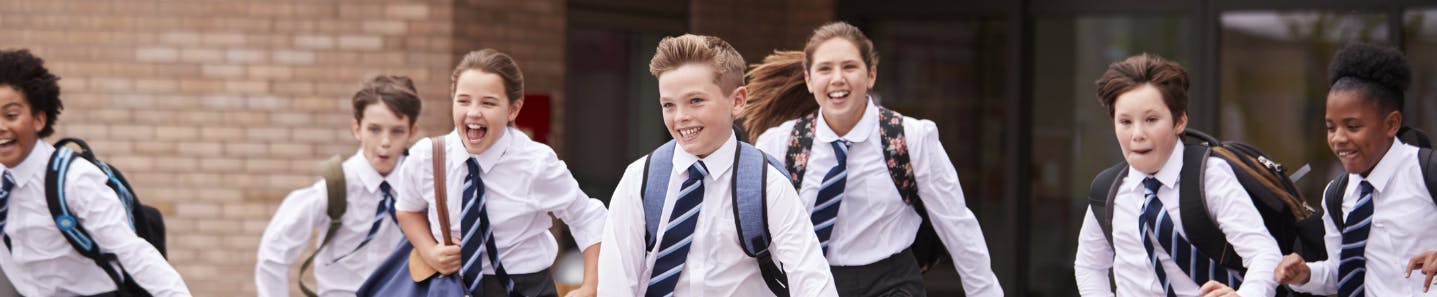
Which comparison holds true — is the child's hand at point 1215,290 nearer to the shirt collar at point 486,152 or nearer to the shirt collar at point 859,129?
the shirt collar at point 859,129

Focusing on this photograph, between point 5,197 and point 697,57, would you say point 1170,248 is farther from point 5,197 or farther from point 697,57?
point 5,197

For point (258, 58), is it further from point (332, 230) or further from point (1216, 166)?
point (1216, 166)

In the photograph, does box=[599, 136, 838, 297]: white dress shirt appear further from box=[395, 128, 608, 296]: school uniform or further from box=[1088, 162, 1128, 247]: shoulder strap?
box=[1088, 162, 1128, 247]: shoulder strap

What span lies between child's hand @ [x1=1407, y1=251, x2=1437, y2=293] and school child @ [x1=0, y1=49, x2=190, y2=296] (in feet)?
12.5

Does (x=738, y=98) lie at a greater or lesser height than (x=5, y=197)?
greater

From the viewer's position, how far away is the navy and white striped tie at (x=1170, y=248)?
494 cm

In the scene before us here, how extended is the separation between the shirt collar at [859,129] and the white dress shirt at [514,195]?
0.93 meters

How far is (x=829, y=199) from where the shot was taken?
6.00 meters

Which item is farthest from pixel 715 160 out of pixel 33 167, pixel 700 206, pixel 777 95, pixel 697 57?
pixel 33 167

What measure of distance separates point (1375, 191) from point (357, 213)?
3.93m

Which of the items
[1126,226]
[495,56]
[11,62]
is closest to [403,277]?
[495,56]

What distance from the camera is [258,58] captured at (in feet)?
31.2

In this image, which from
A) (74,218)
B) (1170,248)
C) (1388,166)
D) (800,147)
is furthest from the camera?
(800,147)

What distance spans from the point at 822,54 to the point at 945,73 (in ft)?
18.3
